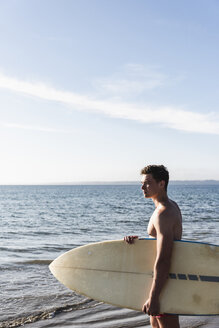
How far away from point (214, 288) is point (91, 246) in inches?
50.3

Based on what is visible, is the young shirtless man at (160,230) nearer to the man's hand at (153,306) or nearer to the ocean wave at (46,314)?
the man's hand at (153,306)

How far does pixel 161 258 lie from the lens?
2.75m

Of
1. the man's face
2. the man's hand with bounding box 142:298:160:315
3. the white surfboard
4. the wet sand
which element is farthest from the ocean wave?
the man's face

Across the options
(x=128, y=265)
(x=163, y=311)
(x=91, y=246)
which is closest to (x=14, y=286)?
(x=91, y=246)

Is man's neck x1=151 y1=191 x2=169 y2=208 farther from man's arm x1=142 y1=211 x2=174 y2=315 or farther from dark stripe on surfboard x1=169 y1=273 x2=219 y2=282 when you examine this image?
dark stripe on surfboard x1=169 y1=273 x2=219 y2=282

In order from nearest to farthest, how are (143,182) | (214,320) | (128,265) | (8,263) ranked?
(143,182) < (128,265) < (214,320) < (8,263)

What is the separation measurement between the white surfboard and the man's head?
1.53ft

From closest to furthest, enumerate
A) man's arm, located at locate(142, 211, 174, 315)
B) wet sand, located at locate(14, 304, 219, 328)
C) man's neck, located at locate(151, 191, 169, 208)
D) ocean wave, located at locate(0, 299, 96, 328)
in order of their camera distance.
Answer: man's arm, located at locate(142, 211, 174, 315)
man's neck, located at locate(151, 191, 169, 208)
wet sand, located at locate(14, 304, 219, 328)
ocean wave, located at locate(0, 299, 96, 328)

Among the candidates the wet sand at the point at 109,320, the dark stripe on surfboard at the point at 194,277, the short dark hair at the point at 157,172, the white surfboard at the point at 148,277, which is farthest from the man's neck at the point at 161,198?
the wet sand at the point at 109,320

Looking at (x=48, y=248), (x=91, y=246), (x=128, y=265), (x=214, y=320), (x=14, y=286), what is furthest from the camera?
(x=48, y=248)

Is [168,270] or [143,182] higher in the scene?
[143,182]

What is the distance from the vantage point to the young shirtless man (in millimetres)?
2748

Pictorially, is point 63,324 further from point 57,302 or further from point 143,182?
point 143,182

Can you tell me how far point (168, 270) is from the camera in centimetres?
282
